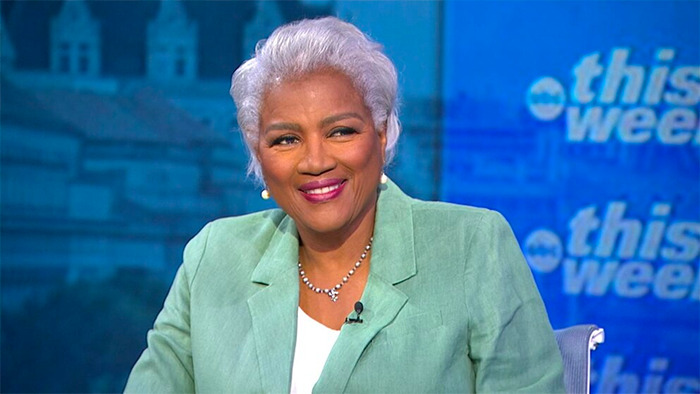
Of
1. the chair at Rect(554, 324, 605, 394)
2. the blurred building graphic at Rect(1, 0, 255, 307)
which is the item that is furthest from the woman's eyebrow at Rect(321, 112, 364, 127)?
the blurred building graphic at Rect(1, 0, 255, 307)

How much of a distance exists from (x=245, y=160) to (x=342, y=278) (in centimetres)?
178

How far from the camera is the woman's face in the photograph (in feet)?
6.77

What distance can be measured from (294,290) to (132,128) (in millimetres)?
1988

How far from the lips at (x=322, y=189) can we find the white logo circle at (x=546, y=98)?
5.72 feet

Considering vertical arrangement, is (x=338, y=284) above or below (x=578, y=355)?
above

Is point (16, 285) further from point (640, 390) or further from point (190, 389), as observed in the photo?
point (640, 390)

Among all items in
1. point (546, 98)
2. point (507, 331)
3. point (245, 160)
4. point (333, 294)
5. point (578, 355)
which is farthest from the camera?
point (245, 160)

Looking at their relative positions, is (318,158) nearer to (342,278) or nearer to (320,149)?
(320,149)

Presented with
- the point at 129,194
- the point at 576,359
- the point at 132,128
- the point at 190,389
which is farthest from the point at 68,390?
the point at 576,359

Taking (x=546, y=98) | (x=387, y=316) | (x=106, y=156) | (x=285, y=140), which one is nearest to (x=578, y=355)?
(x=387, y=316)

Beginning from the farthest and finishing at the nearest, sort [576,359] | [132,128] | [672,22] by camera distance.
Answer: [132,128] < [672,22] < [576,359]

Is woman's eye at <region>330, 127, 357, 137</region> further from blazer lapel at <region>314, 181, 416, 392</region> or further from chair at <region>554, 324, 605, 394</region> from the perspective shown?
chair at <region>554, 324, 605, 394</region>

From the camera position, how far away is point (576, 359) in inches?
83.2

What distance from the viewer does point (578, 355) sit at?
2.11m
